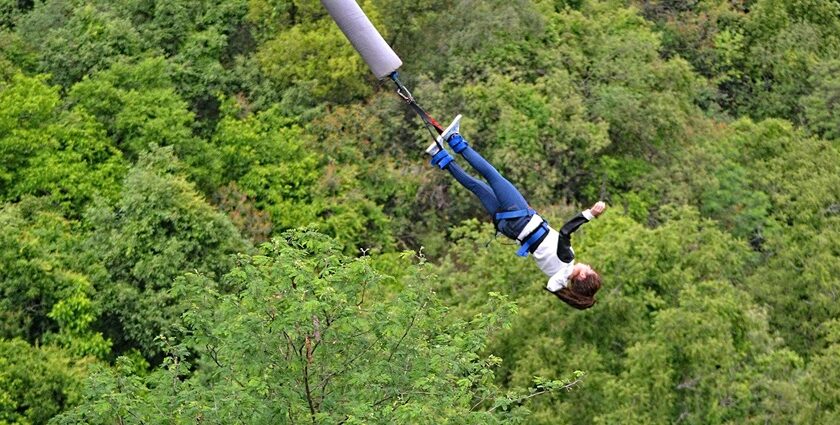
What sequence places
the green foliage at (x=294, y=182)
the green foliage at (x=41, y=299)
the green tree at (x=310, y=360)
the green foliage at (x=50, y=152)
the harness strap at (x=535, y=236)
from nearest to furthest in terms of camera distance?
the harness strap at (x=535, y=236) → the green tree at (x=310, y=360) → the green foliage at (x=41, y=299) → the green foliage at (x=50, y=152) → the green foliage at (x=294, y=182)

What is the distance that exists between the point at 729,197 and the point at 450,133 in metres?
19.2

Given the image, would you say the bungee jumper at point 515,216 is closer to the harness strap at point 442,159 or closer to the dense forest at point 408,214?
the harness strap at point 442,159

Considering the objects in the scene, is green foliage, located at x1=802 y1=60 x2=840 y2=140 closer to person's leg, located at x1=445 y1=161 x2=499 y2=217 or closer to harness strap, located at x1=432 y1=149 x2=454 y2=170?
person's leg, located at x1=445 y1=161 x2=499 y2=217

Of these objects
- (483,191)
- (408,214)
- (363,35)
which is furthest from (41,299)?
(363,35)

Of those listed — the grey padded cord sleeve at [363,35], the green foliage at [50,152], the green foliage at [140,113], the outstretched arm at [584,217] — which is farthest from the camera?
the green foliage at [140,113]

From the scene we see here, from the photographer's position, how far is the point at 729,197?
28.8m

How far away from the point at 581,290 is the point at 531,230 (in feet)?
1.94

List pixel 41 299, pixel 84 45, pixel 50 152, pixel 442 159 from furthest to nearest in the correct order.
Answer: pixel 84 45 → pixel 50 152 → pixel 41 299 → pixel 442 159

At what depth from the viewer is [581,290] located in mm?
10664

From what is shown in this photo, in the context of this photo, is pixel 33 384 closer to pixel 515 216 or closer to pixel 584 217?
pixel 515 216

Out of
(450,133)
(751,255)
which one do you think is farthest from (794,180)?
(450,133)

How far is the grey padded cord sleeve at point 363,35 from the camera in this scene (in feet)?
32.4

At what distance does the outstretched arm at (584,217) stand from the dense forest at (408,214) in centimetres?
341

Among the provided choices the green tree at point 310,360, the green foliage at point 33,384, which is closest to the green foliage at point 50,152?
the green foliage at point 33,384
